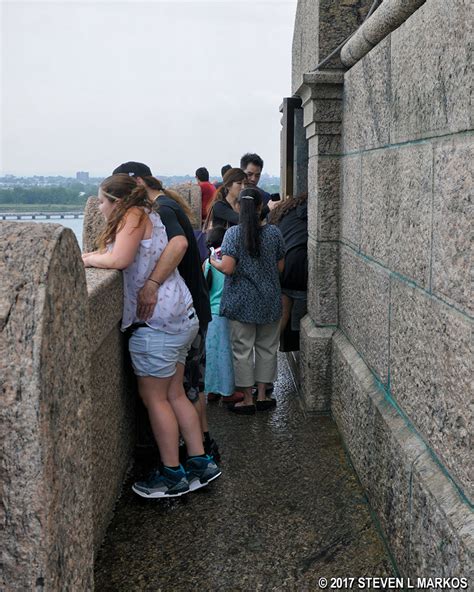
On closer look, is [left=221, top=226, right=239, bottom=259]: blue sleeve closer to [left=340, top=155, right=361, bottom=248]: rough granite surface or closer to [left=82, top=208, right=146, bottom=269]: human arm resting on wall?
[left=340, top=155, right=361, bottom=248]: rough granite surface

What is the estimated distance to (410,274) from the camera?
2650 millimetres

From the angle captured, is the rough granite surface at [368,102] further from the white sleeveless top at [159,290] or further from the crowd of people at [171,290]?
the white sleeveless top at [159,290]

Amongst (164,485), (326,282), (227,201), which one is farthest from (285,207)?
(164,485)

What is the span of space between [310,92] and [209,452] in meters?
2.27

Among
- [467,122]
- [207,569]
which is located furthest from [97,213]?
[467,122]

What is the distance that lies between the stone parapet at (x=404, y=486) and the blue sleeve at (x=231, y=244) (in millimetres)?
1061

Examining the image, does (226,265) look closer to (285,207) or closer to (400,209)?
(285,207)

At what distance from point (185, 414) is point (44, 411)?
222 cm

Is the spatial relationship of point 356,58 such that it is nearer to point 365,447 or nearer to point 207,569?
point 365,447

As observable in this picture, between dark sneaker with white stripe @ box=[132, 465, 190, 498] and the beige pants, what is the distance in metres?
1.39

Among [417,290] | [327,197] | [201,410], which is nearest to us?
[417,290]

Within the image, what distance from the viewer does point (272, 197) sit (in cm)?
689

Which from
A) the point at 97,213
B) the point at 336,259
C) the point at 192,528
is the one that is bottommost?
the point at 192,528

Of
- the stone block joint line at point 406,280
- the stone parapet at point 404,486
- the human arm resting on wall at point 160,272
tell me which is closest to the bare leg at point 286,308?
the stone block joint line at point 406,280
